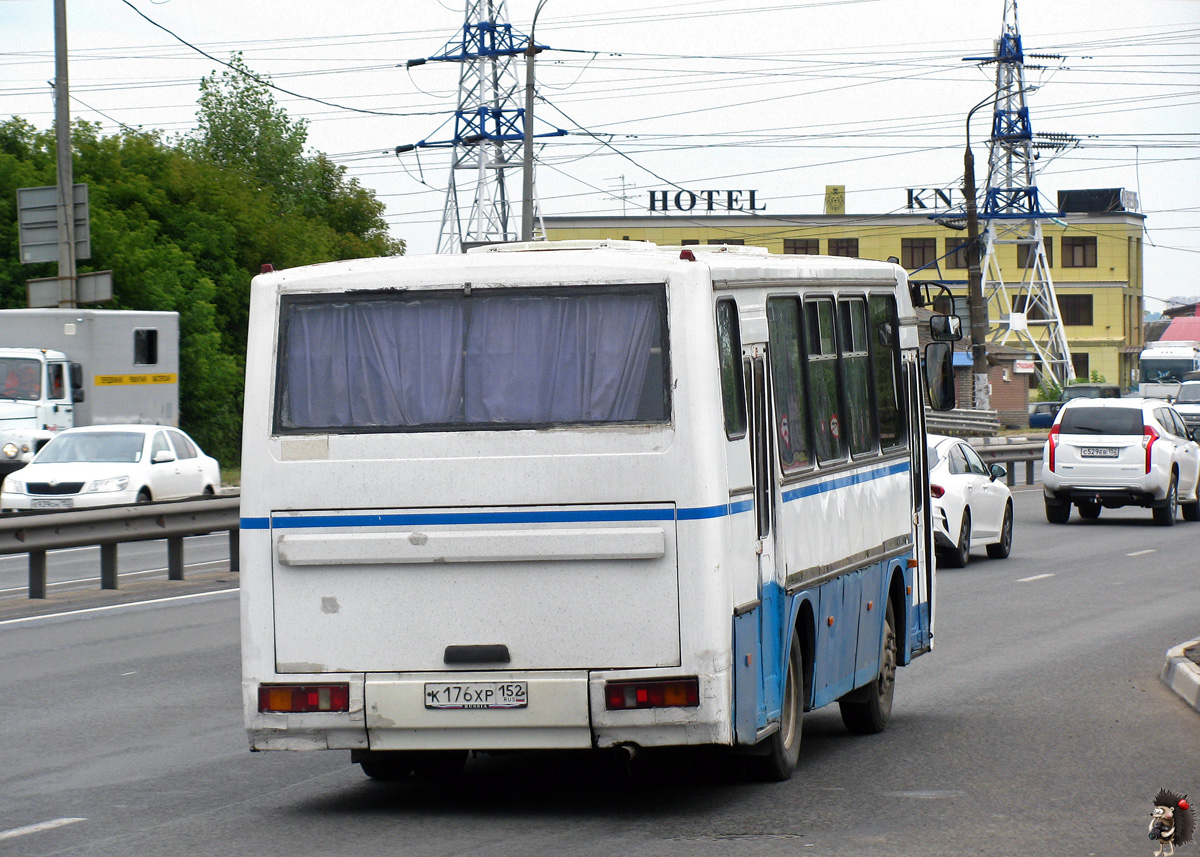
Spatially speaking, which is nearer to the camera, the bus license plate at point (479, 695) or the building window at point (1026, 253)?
the bus license plate at point (479, 695)

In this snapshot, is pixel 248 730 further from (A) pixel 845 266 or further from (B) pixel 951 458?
(B) pixel 951 458

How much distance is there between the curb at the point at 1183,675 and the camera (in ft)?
37.6

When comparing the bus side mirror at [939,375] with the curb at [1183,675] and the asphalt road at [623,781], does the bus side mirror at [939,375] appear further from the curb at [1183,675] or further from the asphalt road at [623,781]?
the curb at [1183,675]

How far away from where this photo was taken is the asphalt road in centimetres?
744

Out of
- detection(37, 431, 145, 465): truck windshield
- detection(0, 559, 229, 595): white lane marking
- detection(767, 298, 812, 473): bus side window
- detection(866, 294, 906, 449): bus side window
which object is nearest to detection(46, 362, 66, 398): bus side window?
detection(37, 431, 145, 465): truck windshield

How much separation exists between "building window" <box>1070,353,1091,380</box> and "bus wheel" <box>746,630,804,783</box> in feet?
358

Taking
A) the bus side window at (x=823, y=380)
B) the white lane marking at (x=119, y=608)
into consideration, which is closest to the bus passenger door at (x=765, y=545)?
the bus side window at (x=823, y=380)

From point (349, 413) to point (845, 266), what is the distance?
3.13m

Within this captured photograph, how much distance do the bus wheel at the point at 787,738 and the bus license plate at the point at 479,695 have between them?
1339 mm

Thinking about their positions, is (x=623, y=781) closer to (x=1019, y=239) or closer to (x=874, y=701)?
(x=874, y=701)

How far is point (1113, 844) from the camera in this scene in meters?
7.31

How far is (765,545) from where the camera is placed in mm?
8258

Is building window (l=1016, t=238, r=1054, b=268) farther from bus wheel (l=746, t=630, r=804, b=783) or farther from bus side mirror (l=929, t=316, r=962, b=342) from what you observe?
bus wheel (l=746, t=630, r=804, b=783)

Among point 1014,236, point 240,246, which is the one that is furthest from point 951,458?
point 1014,236
